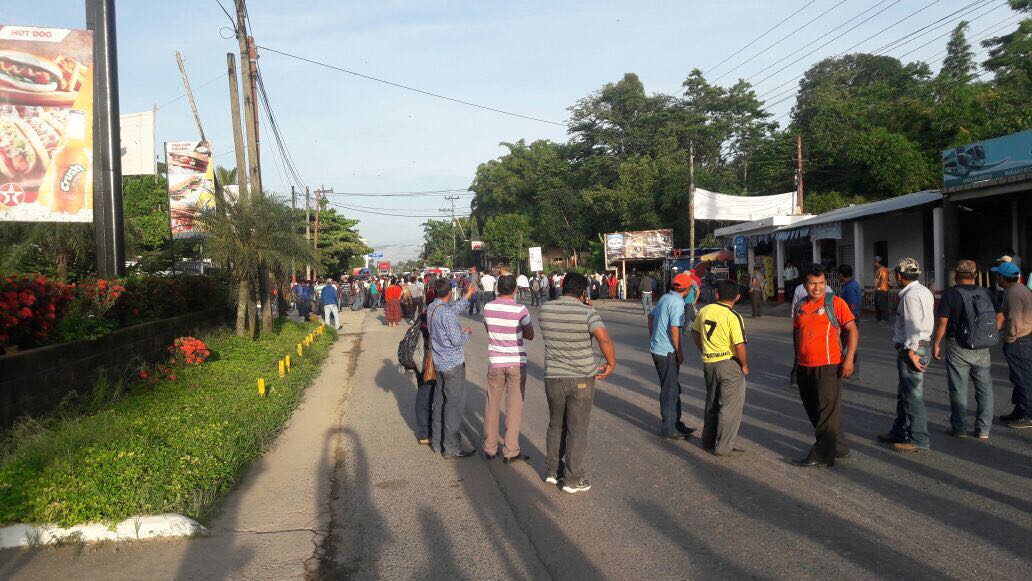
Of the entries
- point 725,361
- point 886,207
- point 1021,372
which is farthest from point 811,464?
point 886,207

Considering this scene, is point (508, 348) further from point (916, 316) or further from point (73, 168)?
point (73, 168)

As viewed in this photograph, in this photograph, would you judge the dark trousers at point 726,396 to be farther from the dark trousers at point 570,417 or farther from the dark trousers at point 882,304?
the dark trousers at point 882,304

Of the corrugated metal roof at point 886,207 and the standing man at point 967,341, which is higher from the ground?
the corrugated metal roof at point 886,207

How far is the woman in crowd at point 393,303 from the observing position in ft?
84.2

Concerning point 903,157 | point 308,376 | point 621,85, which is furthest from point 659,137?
point 308,376

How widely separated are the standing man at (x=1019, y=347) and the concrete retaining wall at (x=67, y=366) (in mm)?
9292

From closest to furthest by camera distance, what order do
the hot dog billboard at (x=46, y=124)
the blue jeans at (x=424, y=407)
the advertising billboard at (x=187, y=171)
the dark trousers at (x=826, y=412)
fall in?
the dark trousers at (x=826, y=412)
the blue jeans at (x=424, y=407)
the hot dog billboard at (x=46, y=124)
the advertising billboard at (x=187, y=171)

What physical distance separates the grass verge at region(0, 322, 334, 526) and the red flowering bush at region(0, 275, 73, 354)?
33.8 inches

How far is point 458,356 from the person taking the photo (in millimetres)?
7188

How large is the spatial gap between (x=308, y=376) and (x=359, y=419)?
3.99 metres

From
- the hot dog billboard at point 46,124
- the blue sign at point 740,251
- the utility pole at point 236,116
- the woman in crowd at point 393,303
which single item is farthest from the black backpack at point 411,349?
the blue sign at point 740,251

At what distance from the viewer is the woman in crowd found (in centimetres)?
2566

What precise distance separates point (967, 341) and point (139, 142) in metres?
23.1

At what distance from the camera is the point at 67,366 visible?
7.90 metres
